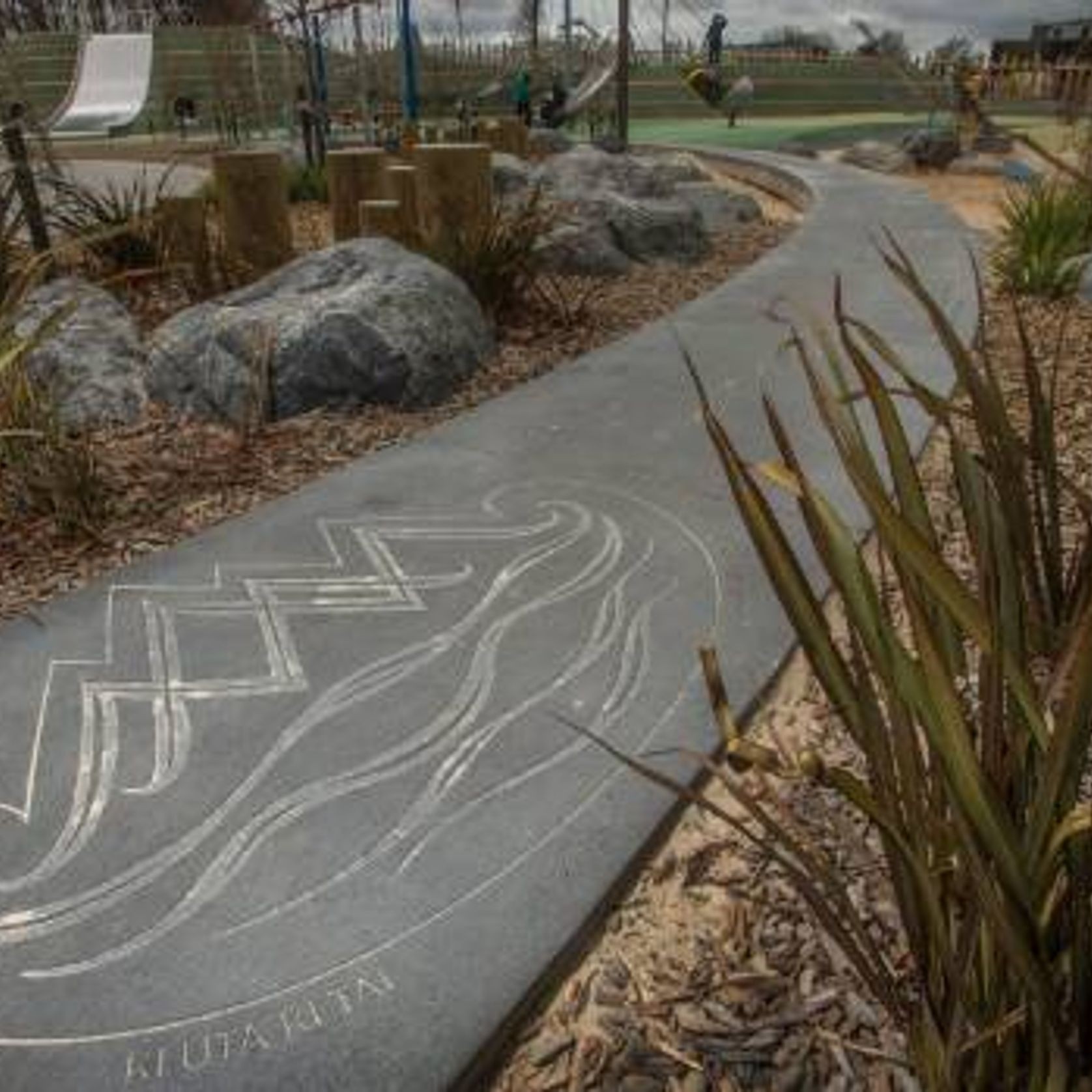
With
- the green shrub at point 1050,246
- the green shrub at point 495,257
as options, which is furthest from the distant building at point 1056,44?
the green shrub at point 495,257

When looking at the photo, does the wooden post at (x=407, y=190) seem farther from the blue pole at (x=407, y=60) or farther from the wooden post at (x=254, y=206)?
the blue pole at (x=407, y=60)

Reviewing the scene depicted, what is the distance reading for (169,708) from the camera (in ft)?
7.12

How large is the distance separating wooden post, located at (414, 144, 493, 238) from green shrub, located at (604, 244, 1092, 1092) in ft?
15.5

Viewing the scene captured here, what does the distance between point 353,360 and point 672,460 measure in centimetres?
140

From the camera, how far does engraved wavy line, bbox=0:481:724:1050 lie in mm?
1457

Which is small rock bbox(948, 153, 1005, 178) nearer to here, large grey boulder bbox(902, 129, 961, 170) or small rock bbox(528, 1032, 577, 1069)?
large grey boulder bbox(902, 129, 961, 170)

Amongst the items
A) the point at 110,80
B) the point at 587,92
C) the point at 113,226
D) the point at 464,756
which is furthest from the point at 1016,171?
the point at 110,80

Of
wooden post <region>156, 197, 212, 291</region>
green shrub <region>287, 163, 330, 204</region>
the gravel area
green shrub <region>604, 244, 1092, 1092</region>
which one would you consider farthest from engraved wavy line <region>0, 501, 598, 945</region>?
green shrub <region>287, 163, 330, 204</region>

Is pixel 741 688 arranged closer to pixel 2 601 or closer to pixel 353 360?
pixel 2 601

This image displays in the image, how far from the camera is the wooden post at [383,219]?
523 cm

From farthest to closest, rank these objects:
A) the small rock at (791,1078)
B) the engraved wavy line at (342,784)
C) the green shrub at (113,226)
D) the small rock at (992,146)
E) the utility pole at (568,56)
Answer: the utility pole at (568,56), the small rock at (992,146), the green shrub at (113,226), the engraved wavy line at (342,784), the small rock at (791,1078)

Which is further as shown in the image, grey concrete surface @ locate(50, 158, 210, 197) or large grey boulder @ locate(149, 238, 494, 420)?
grey concrete surface @ locate(50, 158, 210, 197)

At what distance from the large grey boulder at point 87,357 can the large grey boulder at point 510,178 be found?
401 cm

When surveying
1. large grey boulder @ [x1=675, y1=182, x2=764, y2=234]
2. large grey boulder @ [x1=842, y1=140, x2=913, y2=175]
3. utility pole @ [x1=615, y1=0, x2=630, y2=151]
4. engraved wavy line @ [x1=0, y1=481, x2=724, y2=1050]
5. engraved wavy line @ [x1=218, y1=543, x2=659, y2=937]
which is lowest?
engraved wavy line @ [x1=0, y1=481, x2=724, y2=1050]
